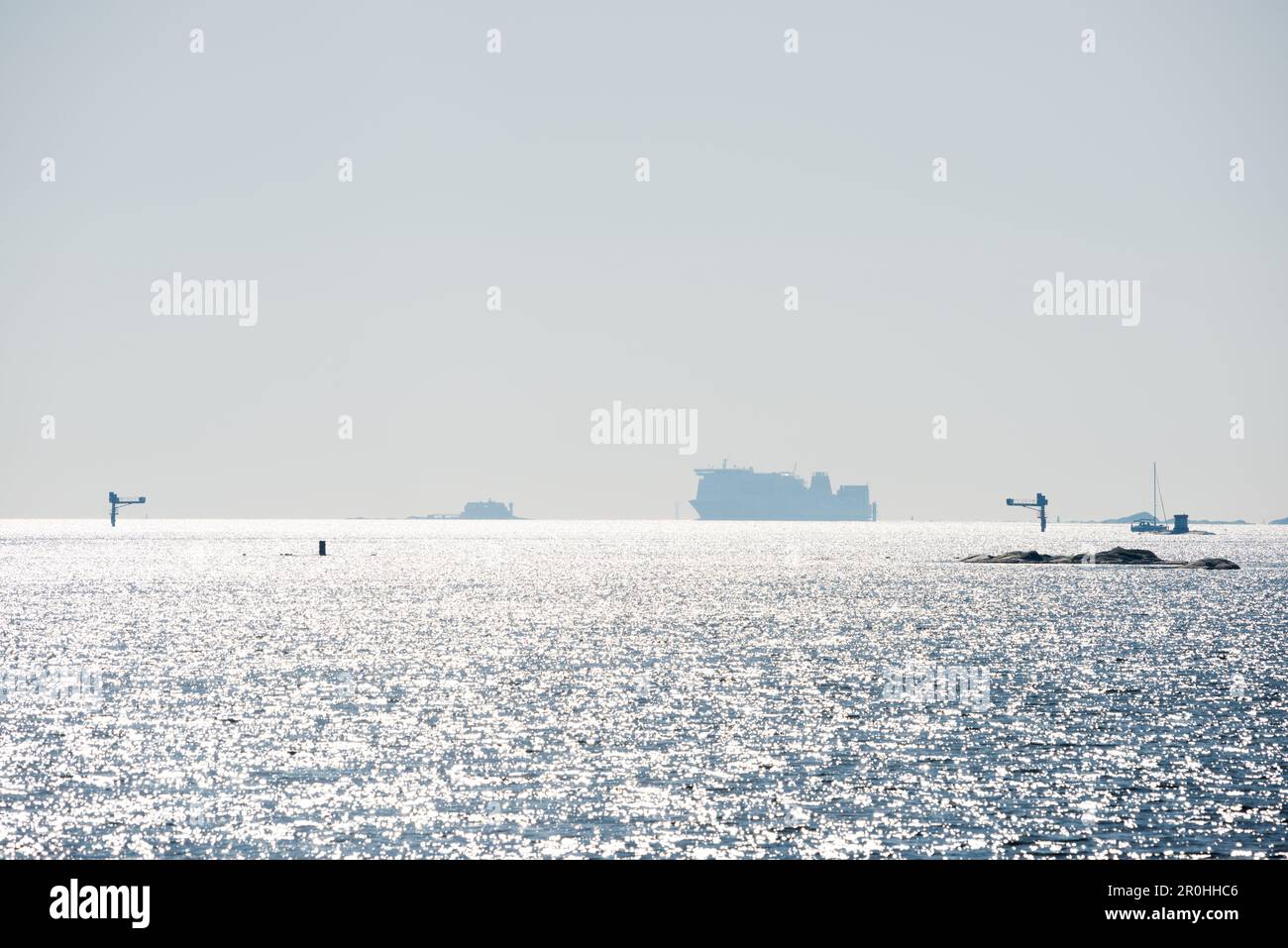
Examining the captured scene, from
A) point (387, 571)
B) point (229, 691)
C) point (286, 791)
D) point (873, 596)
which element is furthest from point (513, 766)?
point (387, 571)

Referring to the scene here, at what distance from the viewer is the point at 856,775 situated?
37.2 metres

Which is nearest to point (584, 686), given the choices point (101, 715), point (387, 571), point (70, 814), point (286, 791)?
point (101, 715)

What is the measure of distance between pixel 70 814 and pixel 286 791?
553 cm

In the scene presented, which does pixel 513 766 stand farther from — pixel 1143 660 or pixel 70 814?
pixel 1143 660

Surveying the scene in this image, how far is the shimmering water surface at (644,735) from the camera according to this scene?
2998cm

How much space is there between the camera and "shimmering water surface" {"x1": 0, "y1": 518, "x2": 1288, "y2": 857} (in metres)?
30.0

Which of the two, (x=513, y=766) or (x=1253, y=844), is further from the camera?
(x=513, y=766)

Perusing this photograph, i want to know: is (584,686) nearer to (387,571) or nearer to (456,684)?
(456,684)

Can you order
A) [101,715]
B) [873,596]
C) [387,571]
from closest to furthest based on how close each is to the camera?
[101,715] < [873,596] < [387,571]

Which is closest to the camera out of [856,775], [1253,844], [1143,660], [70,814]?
[1253,844]

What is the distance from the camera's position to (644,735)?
4506 cm
